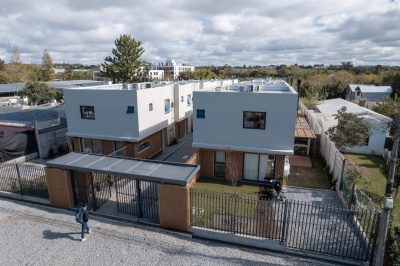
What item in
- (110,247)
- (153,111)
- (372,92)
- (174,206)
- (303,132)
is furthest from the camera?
(372,92)

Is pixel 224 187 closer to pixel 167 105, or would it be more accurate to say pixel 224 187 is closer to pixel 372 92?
pixel 167 105

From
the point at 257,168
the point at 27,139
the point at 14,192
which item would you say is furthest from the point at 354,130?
the point at 27,139

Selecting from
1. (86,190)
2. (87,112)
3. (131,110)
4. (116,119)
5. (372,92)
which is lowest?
(86,190)

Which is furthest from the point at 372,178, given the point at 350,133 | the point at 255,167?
the point at 255,167

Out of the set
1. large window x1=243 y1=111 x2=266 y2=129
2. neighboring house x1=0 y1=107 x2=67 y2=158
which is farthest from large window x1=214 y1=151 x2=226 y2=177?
neighboring house x1=0 y1=107 x2=67 y2=158

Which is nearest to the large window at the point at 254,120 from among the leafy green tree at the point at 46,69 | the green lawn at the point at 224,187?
Answer: the green lawn at the point at 224,187

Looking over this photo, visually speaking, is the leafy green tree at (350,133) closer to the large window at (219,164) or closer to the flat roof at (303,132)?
the flat roof at (303,132)

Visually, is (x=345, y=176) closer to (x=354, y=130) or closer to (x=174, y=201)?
(x=354, y=130)
